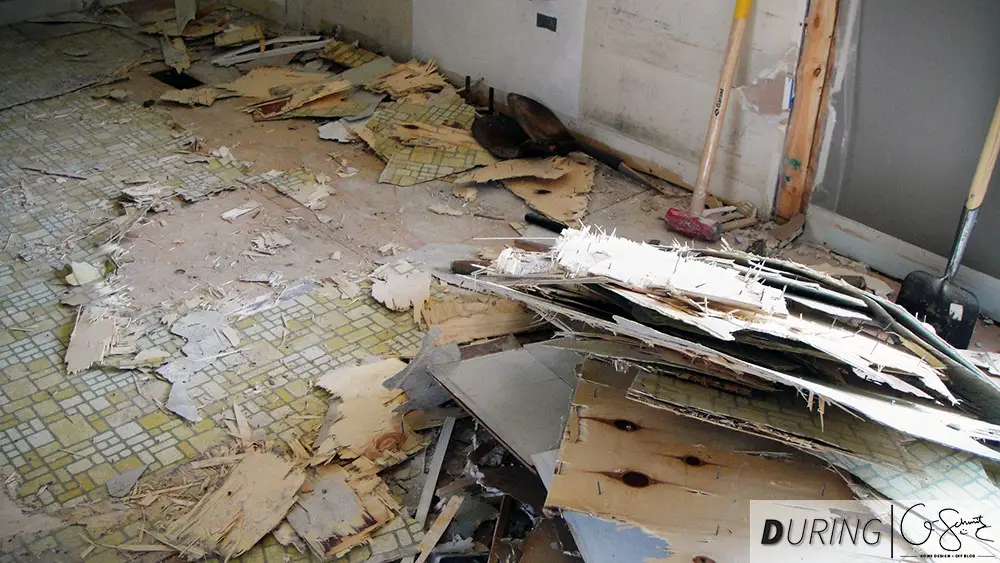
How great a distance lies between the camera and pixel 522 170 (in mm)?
5984

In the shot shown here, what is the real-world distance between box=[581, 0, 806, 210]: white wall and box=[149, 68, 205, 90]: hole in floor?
341 centimetres

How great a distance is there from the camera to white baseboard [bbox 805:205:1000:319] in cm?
477

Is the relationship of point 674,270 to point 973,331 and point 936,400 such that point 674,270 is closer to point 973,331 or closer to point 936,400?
point 936,400

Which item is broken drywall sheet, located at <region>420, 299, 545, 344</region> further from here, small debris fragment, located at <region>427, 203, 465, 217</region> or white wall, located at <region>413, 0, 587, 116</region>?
white wall, located at <region>413, 0, 587, 116</region>

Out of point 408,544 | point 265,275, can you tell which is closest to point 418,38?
point 265,275

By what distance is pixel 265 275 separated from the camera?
4980 mm

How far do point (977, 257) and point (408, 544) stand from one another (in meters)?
3.40

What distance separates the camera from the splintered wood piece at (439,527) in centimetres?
328

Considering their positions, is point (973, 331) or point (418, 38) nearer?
point (973, 331)

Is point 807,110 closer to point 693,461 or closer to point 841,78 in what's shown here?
point 841,78

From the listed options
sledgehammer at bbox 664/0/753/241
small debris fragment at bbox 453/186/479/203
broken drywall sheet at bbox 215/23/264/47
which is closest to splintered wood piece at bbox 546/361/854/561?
sledgehammer at bbox 664/0/753/241

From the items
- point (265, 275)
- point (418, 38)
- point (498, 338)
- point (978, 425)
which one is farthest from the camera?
point (418, 38)

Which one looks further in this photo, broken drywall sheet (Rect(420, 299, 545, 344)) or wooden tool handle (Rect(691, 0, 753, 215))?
wooden tool handle (Rect(691, 0, 753, 215))

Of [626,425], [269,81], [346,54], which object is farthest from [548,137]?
[626,425]
